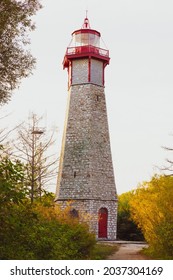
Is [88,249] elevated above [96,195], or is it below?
below

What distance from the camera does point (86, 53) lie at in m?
34.8

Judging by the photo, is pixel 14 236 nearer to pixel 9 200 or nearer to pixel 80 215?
pixel 9 200

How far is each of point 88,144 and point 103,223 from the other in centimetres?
607

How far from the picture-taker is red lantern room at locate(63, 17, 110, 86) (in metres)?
34.9

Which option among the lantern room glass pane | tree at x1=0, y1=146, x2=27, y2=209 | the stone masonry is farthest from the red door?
tree at x1=0, y1=146, x2=27, y2=209

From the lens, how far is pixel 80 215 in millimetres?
31812

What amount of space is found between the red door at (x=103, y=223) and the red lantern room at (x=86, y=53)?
1002 cm

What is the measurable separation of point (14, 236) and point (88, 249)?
7.30 metres

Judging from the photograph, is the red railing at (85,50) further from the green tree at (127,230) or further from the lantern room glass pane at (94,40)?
the green tree at (127,230)

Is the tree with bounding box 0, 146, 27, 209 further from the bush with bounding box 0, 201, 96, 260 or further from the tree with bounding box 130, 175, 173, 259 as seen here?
the tree with bounding box 130, 175, 173, 259

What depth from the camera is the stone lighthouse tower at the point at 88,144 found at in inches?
1276

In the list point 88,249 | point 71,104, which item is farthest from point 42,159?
point 88,249

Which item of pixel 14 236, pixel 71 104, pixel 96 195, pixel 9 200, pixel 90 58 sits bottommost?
pixel 14 236

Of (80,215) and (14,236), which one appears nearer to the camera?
(14,236)
